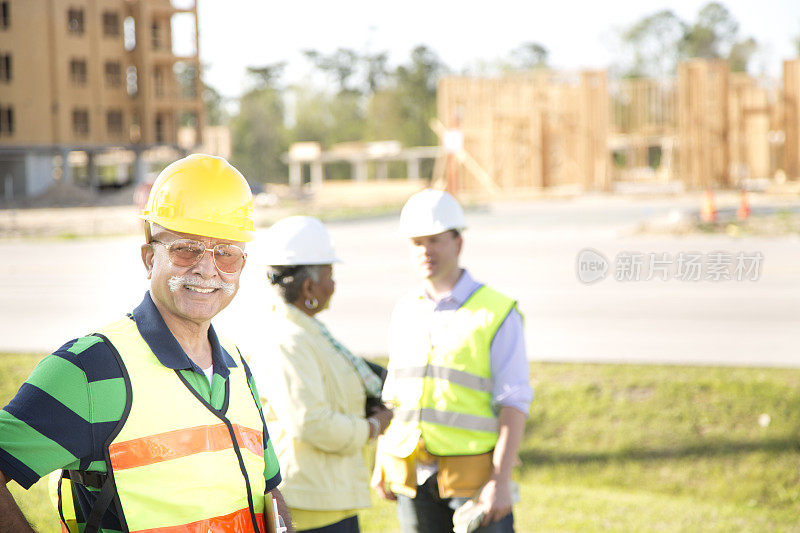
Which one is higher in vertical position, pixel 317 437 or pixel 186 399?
pixel 186 399

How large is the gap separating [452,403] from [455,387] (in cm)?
6

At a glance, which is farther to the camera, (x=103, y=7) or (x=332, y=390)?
(x=103, y=7)

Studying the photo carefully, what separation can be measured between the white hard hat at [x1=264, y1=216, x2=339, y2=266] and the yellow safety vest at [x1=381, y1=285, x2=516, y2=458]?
52 cm

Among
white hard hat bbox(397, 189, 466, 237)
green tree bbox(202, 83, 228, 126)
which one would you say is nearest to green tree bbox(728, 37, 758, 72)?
green tree bbox(202, 83, 228, 126)

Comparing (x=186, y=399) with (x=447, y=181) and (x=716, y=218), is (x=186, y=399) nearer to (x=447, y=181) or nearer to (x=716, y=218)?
(x=716, y=218)

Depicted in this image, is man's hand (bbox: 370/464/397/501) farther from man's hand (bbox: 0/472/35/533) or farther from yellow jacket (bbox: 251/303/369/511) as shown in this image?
man's hand (bbox: 0/472/35/533)

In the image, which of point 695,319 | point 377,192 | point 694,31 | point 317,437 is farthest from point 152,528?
point 694,31

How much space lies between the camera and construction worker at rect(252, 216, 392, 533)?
3193mm

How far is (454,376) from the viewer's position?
3.44m

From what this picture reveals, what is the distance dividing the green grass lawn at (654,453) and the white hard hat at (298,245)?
3155 mm

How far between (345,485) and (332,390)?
0.35 m

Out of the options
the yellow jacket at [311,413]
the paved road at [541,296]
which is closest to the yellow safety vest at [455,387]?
the yellow jacket at [311,413]

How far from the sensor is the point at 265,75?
69250mm

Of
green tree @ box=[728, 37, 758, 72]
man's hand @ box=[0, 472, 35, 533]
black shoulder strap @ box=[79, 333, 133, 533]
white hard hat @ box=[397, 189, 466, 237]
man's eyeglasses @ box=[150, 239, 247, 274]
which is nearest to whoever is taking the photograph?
man's hand @ box=[0, 472, 35, 533]
